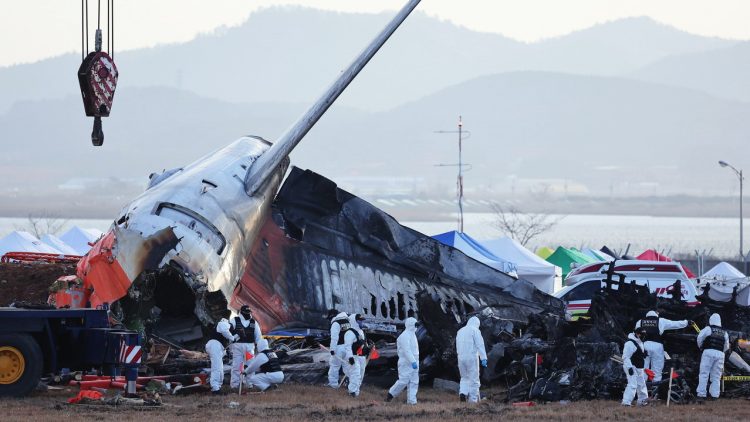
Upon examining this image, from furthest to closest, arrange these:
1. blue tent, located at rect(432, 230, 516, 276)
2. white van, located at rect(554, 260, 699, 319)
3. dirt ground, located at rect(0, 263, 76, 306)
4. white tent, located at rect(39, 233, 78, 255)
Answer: white tent, located at rect(39, 233, 78, 255), blue tent, located at rect(432, 230, 516, 276), white van, located at rect(554, 260, 699, 319), dirt ground, located at rect(0, 263, 76, 306)

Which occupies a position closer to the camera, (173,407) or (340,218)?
(173,407)

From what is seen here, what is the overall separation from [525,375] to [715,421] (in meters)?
5.68

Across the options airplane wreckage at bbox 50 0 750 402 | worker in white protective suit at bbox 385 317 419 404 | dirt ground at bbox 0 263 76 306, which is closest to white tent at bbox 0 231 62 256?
airplane wreckage at bbox 50 0 750 402

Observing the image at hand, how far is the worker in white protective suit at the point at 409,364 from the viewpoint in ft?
77.0

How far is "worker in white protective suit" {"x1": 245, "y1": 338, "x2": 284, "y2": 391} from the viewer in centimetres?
2425

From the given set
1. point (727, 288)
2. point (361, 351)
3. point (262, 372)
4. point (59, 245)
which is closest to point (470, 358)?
point (361, 351)

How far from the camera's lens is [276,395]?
23672 mm

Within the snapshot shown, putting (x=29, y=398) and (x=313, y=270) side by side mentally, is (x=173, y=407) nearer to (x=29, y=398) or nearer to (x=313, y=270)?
(x=29, y=398)

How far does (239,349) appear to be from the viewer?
23984 millimetres

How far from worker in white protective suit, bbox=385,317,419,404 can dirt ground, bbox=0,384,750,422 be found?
12.9 inches

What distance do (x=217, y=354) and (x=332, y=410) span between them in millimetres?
3173

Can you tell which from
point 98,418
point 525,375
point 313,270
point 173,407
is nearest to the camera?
point 98,418

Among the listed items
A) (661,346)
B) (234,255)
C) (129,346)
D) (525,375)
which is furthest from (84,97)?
(661,346)

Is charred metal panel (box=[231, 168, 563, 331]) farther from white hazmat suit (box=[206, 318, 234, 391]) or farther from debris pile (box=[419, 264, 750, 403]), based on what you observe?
white hazmat suit (box=[206, 318, 234, 391])
